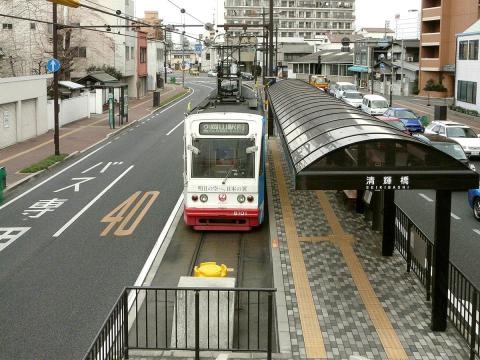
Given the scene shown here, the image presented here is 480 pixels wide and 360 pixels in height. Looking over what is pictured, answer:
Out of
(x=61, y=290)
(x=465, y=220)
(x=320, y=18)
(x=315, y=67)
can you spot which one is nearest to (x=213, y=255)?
(x=61, y=290)

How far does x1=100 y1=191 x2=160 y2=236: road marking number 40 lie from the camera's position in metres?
18.2

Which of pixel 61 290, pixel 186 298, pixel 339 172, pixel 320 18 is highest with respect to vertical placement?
pixel 320 18

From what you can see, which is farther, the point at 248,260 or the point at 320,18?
the point at 320,18

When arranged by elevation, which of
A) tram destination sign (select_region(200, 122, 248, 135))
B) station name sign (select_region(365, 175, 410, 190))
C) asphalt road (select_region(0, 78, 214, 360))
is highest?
tram destination sign (select_region(200, 122, 248, 135))

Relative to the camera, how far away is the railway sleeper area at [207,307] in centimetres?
978

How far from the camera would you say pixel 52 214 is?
1997cm

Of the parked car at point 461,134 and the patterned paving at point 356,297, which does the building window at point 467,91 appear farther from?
the patterned paving at point 356,297

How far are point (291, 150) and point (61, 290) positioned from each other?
17.7 ft

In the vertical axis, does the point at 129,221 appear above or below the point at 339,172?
below

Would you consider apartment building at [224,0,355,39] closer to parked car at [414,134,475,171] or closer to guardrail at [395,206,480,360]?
parked car at [414,134,475,171]

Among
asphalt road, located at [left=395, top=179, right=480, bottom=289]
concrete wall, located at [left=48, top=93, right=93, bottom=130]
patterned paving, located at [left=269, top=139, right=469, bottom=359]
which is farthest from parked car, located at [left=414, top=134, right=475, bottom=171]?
concrete wall, located at [left=48, top=93, right=93, bottom=130]

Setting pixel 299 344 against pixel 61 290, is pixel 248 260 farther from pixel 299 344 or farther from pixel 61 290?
pixel 299 344

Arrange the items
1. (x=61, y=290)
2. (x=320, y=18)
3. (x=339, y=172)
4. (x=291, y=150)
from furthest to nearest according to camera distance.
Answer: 1. (x=320, y=18)
2. (x=61, y=290)
3. (x=291, y=150)
4. (x=339, y=172)

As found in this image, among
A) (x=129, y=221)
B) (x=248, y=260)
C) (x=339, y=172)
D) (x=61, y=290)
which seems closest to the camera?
(x=339, y=172)
